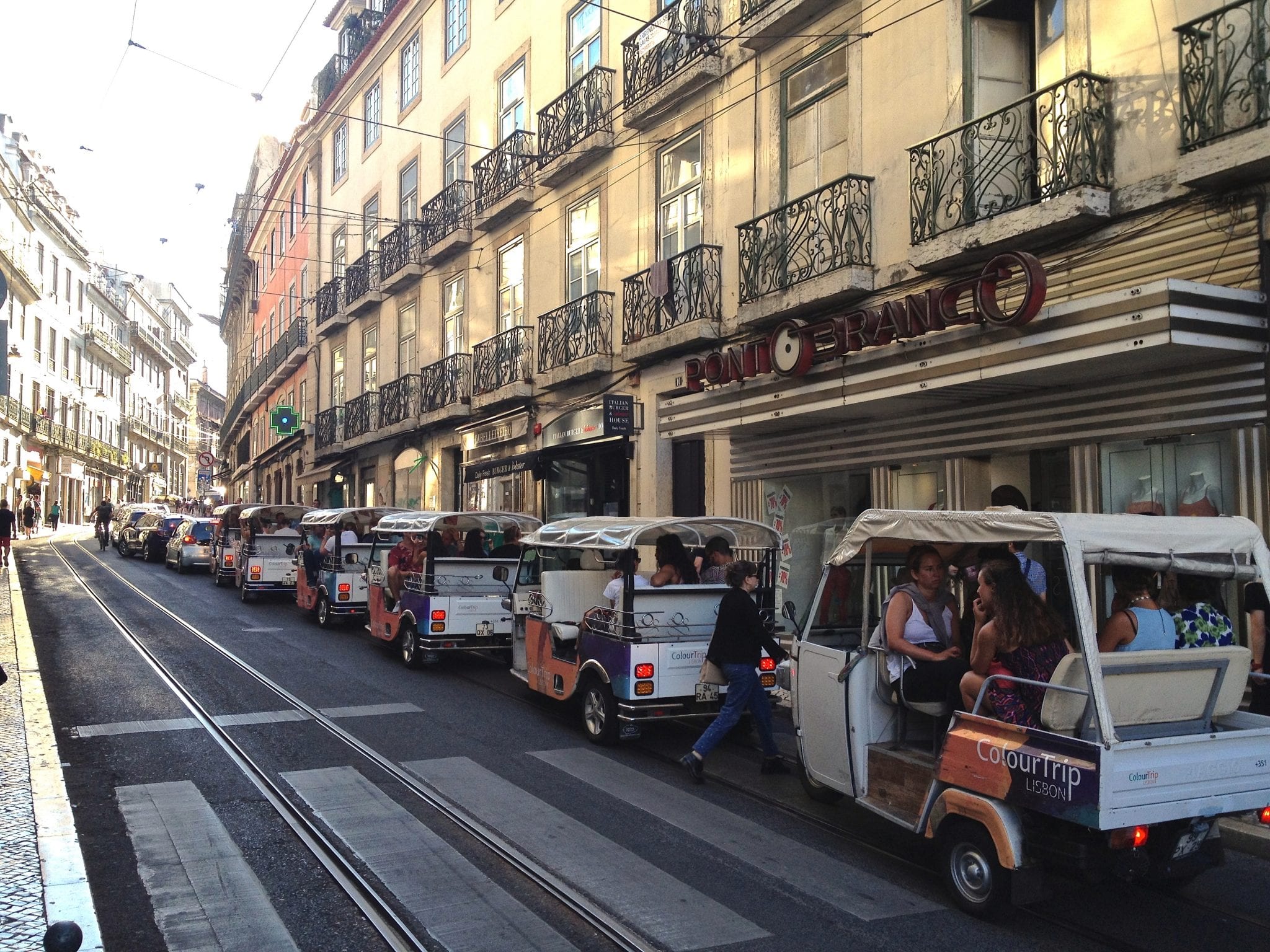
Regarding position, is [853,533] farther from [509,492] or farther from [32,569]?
[32,569]

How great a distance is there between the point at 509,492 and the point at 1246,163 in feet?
55.7

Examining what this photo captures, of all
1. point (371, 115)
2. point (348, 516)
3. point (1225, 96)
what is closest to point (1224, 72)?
point (1225, 96)

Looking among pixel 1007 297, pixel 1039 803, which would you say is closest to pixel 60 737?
pixel 1039 803

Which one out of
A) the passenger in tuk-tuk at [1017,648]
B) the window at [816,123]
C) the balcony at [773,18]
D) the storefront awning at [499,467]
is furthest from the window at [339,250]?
the passenger in tuk-tuk at [1017,648]

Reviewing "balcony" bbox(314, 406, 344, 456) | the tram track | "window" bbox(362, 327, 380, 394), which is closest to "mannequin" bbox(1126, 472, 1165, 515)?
the tram track

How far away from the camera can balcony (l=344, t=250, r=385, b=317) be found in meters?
29.5

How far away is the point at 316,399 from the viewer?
36.4 meters

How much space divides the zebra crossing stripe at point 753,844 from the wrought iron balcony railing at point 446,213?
1762cm

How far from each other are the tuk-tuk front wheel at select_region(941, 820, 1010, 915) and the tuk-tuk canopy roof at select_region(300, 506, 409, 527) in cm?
1252

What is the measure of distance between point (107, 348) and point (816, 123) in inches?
2583

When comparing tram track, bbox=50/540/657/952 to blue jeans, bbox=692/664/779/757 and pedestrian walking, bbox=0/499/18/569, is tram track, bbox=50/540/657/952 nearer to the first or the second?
blue jeans, bbox=692/664/779/757

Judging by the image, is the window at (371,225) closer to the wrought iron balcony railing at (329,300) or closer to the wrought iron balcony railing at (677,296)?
the wrought iron balcony railing at (329,300)

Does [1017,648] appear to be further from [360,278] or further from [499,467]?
[360,278]

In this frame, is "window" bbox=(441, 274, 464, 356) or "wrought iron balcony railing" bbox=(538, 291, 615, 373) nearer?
"wrought iron balcony railing" bbox=(538, 291, 615, 373)
